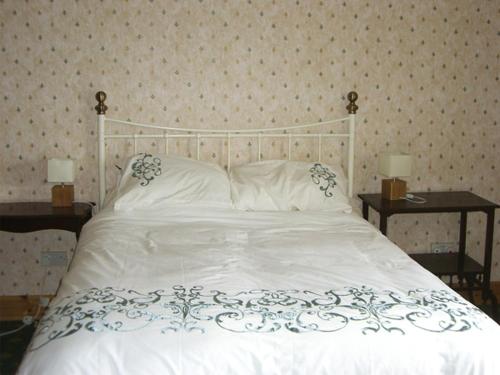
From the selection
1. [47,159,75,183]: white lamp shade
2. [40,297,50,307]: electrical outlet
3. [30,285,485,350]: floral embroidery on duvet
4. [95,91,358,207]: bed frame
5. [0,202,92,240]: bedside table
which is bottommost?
[40,297,50,307]: electrical outlet

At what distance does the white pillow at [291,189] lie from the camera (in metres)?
3.43

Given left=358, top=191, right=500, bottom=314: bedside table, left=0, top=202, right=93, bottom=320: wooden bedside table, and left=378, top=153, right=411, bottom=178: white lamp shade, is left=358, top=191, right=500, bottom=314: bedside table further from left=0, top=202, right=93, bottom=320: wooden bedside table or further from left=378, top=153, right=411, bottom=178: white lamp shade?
left=0, top=202, right=93, bottom=320: wooden bedside table

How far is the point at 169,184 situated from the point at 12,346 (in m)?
1.22

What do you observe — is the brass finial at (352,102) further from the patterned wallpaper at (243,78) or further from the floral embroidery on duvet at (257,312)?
the floral embroidery on duvet at (257,312)

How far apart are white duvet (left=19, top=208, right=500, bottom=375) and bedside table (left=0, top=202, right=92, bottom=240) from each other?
28.4 inches

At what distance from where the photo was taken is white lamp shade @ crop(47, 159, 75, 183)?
3.48 meters

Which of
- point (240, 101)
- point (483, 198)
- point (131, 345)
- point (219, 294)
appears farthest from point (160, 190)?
point (483, 198)

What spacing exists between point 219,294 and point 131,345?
44 centimetres

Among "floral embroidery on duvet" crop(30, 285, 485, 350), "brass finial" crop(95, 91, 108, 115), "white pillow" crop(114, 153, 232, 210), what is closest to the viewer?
"floral embroidery on duvet" crop(30, 285, 485, 350)

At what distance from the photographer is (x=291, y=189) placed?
11.4ft

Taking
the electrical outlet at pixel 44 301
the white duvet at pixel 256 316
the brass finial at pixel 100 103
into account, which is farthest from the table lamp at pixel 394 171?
the electrical outlet at pixel 44 301

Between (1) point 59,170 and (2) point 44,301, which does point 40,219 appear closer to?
(1) point 59,170

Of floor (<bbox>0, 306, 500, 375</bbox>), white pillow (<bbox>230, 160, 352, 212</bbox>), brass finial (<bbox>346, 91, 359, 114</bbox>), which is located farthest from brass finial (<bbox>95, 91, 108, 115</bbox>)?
brass finial (<bbox>346, 91, 359, 114</bbox>)

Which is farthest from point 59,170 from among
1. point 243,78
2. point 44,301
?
point 243,78
